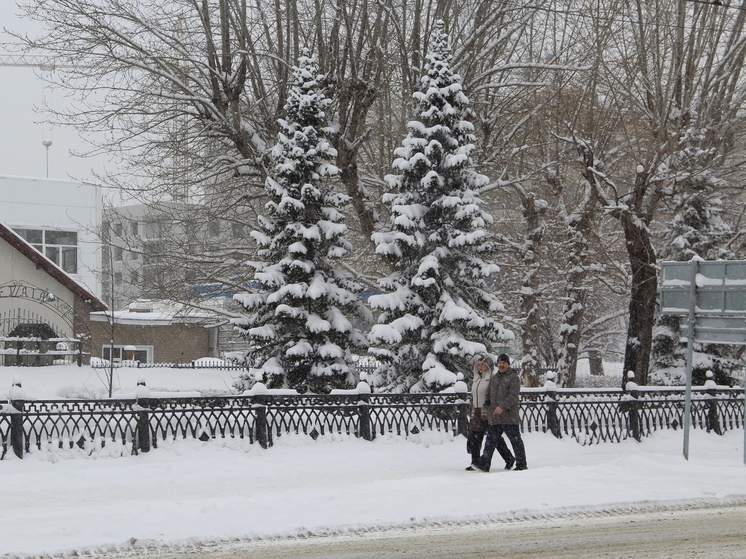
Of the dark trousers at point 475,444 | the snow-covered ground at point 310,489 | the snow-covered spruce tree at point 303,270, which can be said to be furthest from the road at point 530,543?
the snow-covered spruce tree at point 303,270

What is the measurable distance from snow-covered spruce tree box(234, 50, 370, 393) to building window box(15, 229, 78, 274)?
84.0 feet

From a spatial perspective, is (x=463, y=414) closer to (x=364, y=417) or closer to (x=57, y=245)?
(x=364, y=417)

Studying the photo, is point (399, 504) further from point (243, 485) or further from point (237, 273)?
point (237, 273)

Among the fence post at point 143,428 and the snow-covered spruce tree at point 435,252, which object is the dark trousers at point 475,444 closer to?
the snow-covered spruce tree at point 435,252

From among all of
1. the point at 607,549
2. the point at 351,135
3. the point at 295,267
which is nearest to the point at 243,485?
the point at 607,549

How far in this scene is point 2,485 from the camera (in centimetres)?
1179

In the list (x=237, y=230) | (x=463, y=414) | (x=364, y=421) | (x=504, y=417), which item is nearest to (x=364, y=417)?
(x=364, y=421)

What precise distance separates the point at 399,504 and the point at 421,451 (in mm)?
5520

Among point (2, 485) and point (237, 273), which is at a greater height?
point (237, 273)

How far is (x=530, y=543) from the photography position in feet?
26.9

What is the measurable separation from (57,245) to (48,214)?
1.79m

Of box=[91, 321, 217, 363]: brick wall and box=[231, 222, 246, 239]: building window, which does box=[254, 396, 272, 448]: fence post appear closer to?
box=[231, 222, 246, 239]: building window

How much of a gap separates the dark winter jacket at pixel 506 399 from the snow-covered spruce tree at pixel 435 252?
17.5ft

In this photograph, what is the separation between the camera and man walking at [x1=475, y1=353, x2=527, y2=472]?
12.8 m
